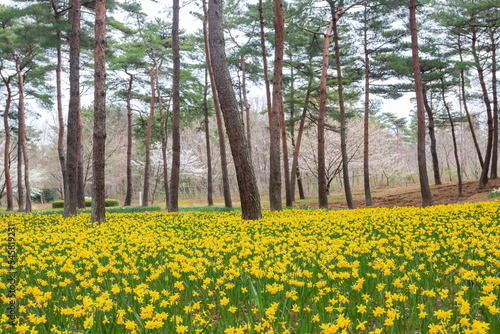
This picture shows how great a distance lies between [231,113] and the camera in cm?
785

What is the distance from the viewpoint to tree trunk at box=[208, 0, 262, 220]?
7859 mm

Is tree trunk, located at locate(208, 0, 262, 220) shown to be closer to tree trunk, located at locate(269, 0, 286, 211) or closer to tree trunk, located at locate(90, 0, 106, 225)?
tree trunk, located at locate(90, 0, 106, 225)

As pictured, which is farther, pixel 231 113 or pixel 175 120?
pixel 175 120

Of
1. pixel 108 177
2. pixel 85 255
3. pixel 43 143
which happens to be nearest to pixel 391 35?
pixel 85 255

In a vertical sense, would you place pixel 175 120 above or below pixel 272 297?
above

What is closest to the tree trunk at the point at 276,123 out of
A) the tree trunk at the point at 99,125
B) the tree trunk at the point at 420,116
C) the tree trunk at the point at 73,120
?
the tree trunk at the point at 420,116

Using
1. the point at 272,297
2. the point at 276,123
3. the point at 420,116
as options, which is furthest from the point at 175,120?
the point at 272,297

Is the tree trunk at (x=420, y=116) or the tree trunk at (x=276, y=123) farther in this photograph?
the tree trunk at (x=420, y=116)

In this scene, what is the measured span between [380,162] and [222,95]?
29.7 metres

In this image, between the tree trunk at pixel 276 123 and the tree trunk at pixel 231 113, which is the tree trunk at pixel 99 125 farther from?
the tree trunk at pixel 276 123

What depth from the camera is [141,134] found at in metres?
25.3

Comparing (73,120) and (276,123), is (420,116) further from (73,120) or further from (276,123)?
(73,120)

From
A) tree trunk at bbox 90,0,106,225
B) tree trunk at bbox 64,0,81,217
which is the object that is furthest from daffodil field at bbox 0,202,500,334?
tree trunk at bbox 64,0,81,217

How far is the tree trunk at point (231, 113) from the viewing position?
7859 mm
